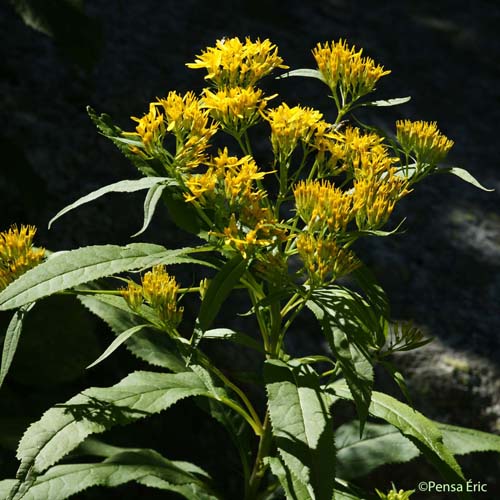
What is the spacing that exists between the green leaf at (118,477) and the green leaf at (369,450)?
491 mm

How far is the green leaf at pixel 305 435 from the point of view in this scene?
1710mm

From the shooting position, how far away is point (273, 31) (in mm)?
4852

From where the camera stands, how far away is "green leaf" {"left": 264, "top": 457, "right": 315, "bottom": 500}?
1.78 meters

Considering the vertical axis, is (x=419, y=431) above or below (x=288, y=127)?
below

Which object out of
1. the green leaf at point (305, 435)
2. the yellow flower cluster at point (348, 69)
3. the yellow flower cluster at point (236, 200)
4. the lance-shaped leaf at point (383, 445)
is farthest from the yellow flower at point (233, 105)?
the lance-shaped leaf at point (383, 445)

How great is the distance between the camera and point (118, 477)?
215 centimetres

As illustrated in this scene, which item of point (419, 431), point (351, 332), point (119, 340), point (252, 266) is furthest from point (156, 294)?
point (419, 431)

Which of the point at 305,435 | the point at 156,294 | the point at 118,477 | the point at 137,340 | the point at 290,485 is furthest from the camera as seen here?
the point at 137,340

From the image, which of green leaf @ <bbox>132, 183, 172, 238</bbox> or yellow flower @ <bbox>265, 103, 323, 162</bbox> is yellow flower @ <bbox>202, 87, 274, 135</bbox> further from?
green leaf @ <bbox>132, 183, 172, 238</bbox>

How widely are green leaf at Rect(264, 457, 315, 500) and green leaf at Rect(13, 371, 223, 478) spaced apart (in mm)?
321

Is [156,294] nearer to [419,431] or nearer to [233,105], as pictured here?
[233,105]

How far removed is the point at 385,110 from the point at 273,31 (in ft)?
2.89

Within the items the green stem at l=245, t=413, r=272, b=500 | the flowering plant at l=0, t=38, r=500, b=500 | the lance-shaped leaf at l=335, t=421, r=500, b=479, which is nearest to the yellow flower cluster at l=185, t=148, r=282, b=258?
the flowering plant at l=0, t=38, r=500, b=500

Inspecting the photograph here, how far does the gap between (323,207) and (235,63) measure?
17.5 inches
